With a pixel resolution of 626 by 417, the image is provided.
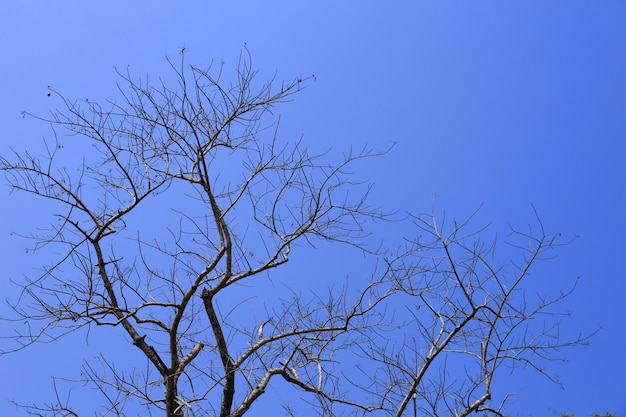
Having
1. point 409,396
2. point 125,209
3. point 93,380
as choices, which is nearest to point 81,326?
point 93,380

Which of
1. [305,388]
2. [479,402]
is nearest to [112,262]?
[305,388]

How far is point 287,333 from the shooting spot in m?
6.03

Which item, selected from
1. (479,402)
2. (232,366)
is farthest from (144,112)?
(479,402)

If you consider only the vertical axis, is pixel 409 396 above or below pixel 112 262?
below

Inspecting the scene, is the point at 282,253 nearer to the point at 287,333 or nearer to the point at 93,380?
the point at 287,333

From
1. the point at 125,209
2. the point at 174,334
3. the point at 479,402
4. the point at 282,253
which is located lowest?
the point at 479,402

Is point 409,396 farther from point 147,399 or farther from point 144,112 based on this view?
point 144,112

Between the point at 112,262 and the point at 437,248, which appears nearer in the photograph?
the point at 437,248

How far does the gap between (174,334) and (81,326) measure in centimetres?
74

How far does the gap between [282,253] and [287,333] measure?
0.73m

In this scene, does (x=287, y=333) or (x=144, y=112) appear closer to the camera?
(x=144, y=112)

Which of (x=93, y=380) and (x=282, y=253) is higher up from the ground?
(x=282, y=253)

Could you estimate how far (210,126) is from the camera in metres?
5.70

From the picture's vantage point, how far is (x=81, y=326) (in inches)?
221
